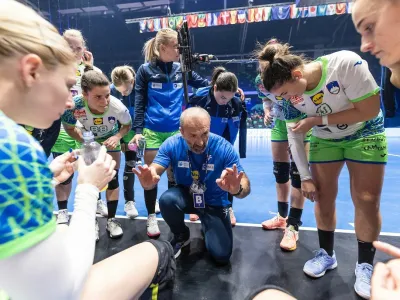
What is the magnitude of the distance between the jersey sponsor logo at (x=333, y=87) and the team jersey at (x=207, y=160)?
737 mm

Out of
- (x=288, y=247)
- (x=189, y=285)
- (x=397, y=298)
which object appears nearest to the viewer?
(x=397, y=298)

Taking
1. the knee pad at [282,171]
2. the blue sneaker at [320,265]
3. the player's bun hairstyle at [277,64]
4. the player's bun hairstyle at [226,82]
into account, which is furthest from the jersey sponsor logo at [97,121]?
the blue sneaker at [320,265]

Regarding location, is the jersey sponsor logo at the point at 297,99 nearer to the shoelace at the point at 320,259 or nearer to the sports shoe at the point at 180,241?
the shoelace at the point at 320,259

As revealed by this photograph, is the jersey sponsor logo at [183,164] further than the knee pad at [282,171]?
No

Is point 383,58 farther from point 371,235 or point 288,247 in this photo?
point 288,247

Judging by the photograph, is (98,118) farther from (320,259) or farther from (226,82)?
(320,259)

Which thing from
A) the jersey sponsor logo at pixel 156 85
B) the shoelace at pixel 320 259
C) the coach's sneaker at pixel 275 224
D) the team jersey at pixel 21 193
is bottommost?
the coach's sneaker at pixel 275 224

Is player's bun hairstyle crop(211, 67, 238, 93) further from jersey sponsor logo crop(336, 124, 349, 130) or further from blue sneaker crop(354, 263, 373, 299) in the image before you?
blue sneaker crop(354, 263, 373, 299)

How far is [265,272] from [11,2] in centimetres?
177

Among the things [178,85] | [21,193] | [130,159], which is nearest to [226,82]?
[178,85]

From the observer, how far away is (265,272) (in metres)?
1.76

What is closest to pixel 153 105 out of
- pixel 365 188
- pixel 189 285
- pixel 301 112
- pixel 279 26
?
pixel 301 112

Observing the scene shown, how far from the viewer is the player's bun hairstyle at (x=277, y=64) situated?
4.91 ft

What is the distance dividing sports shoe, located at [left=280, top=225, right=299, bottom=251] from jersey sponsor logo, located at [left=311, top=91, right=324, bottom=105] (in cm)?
100
